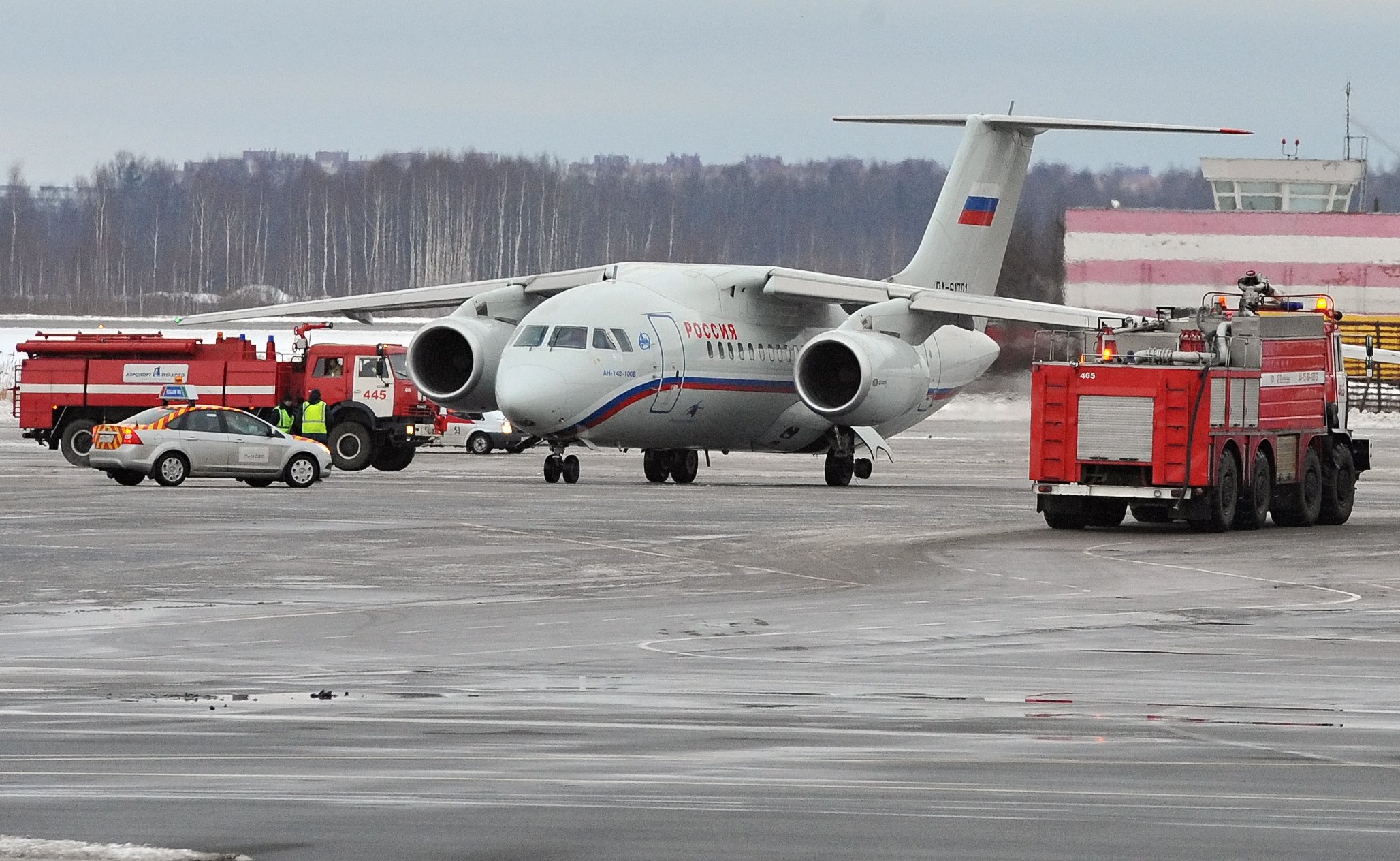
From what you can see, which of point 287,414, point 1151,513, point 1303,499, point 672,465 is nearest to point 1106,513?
point 1151,513

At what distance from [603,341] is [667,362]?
128 cm

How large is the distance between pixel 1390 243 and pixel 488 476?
144ft

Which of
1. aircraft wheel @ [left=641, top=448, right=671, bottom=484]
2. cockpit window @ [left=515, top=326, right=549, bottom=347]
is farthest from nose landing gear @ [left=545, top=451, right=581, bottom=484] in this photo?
cockpit window @ [left=515, top=326, right=549, bottom=347]

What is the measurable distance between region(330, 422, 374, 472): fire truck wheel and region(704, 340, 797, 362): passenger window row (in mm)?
9871

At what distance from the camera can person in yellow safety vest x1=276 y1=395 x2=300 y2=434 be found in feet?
144

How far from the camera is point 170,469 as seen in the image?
35281 mm

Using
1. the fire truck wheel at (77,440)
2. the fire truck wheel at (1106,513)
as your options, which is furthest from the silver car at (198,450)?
the fire truck wheel at (1106,513)

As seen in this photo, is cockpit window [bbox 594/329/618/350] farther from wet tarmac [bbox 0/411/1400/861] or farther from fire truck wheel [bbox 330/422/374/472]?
fire truck wheel [bbox 330/422/374/472]

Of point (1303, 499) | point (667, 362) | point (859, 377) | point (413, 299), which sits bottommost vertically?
point (1303, 499)

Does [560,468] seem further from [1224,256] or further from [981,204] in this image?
[1224,256]

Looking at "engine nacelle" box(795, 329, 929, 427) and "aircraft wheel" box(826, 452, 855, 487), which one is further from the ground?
"engine nacelle" box(795, 329, 929, 427)

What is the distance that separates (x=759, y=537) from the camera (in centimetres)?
2464

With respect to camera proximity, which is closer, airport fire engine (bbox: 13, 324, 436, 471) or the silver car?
the silver car

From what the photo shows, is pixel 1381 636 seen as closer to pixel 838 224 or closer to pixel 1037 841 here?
pixel 1037 841
